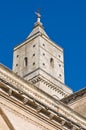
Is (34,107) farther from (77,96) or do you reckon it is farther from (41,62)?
(41,62)

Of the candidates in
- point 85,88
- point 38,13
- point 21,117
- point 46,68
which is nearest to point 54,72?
point 46,68

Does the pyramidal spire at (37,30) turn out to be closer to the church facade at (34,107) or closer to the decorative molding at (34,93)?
the church facade at (34,107)

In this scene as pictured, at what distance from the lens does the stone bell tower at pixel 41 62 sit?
210 feet

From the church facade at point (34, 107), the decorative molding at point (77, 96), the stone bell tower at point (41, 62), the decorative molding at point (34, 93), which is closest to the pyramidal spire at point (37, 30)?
the stone bell tower at point (41, 62)

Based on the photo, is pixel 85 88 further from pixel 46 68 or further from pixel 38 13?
pixel 38 13

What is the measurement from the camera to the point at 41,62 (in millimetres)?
66438

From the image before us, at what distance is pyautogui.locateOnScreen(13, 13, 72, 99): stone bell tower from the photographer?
6394cm

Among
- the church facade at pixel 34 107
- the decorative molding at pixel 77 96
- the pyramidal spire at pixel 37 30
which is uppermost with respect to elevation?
the pyramidal spire at pixel 37 30

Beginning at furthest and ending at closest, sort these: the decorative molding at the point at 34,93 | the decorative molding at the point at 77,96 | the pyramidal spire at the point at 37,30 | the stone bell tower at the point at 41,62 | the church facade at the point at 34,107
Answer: the pyramidal spire at the point at 37,30 < the stone bell tower at the point at 41,62 < the decorative molding at the point at 77,96 < the decorative molding at the point at 34,93 < the church facade at the point at 34,107

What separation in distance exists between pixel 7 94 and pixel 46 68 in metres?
49.8

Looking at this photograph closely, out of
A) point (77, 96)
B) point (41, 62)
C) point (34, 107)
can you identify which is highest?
point (41, 62)

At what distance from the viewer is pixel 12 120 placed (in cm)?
1658

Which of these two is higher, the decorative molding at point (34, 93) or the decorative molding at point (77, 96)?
the decorative molding at point (77, 96)

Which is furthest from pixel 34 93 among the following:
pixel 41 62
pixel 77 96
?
pixel 41 62
